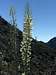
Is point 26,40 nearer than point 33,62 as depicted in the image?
Yes

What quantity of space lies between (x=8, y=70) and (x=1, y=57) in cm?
931

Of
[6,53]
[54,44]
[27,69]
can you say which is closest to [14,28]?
[27,69]

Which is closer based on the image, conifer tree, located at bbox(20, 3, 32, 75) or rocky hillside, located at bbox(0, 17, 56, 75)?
conifer tree, located at bbox(20, 3, 32, 75)

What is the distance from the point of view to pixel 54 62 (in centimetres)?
7656

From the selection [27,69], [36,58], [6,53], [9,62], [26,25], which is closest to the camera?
[26,25]

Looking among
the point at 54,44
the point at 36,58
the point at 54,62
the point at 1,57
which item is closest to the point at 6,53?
the point at 1,57

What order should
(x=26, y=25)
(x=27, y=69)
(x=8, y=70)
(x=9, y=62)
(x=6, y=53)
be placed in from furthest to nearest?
(x=6, y=53) < (x=9, y=62) < (x=8, y=70) < (x=27, y=69) < (x=26, y=25)

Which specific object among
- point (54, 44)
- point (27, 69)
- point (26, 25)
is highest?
point (54, 44)

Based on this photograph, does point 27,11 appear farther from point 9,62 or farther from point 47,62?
point 47,62

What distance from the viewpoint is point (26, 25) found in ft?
49.2

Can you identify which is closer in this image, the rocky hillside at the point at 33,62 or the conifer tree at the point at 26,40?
the conifer tree at the point at 26,40

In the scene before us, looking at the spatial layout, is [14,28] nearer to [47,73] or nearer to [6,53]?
[47,73]

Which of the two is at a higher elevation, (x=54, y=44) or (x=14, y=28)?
(x=54, y=44)

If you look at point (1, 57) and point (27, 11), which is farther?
point (1, 57)
